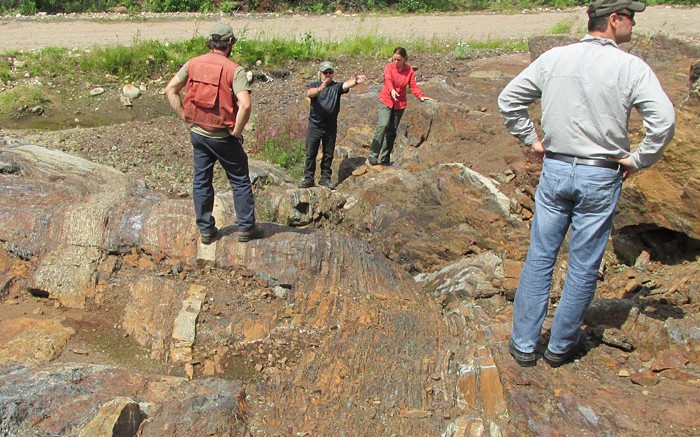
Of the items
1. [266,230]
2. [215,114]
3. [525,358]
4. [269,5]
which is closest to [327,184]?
[266,230]

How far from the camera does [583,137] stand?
11.8 feet

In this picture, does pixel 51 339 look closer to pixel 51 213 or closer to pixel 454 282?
pixel 51 213

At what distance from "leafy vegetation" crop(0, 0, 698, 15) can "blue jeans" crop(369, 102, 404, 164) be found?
10.7 m

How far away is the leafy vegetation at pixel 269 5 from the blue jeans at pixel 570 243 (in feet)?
51.0

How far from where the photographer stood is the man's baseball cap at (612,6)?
3.48 m

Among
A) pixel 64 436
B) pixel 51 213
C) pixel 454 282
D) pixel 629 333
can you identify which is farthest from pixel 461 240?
pixel 64 436

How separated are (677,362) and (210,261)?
3.40 m

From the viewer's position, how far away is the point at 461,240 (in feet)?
21.0

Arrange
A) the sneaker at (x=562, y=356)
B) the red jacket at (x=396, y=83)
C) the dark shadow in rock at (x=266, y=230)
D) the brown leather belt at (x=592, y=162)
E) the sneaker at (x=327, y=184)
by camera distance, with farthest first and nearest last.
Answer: the red jacket at (x=396, y=83), the sneaker at (x=327, y=184), the dark shadow in rock at (x=266, y=230), the sneaker at (x=562, y=356), the brown leather belt at (x=592, y=162)

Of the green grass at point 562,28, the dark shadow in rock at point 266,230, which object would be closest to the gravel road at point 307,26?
the green grass at point 562,28

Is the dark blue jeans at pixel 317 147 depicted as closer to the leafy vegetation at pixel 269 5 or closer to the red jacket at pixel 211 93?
the red jacket at pixel 211 93

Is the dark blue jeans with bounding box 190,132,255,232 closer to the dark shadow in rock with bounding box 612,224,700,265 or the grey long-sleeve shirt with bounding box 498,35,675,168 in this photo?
the grey long-sleeve shirt with bounding box 498,35,675,168

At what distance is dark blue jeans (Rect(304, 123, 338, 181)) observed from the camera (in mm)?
8133

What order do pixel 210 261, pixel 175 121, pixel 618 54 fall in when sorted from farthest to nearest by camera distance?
pixel 175 121, pixel 210 261, pixel 618 54
